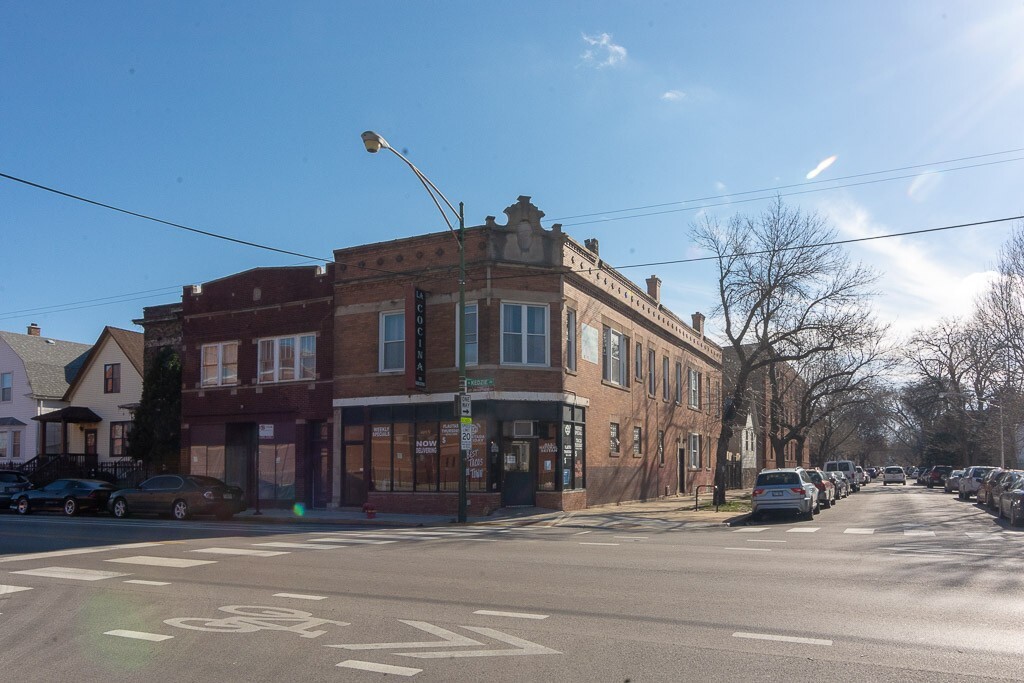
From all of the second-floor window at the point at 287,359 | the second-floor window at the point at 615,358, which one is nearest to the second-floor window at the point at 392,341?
the second-floor window at the point at 287,359

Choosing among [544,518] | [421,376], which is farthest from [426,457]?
[544,518]

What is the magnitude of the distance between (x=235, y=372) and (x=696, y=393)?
1022 inches

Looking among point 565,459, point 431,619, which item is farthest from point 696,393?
point 431,619

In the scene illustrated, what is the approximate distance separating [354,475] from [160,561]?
1480 cm

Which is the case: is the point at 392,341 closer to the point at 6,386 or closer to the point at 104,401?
the point at 104,401

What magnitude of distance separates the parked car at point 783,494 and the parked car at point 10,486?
26.1 meters

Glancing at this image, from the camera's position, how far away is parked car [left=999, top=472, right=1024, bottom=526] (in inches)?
871

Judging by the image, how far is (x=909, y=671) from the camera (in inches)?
263

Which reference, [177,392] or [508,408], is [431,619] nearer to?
[508,408]

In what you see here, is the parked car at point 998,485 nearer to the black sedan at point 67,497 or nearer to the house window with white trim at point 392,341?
the house window with white trim at point 392,341

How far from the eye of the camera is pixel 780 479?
1018 inches

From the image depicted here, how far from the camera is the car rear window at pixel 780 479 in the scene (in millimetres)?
25672

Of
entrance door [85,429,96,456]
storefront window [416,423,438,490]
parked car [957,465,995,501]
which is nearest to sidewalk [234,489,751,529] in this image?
storefront window [416,423,438,490]

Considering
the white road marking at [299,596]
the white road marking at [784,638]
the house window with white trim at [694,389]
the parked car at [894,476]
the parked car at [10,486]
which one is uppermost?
the house window with white trim at [694,389]
